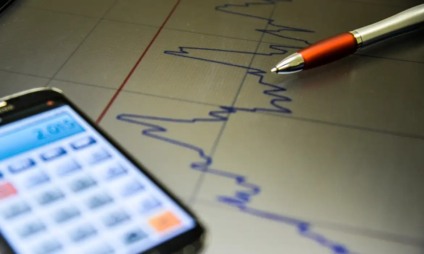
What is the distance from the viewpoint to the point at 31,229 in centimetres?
26

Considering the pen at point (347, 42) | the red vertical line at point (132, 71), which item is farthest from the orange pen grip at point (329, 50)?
the red vertical line at point (132, 71)

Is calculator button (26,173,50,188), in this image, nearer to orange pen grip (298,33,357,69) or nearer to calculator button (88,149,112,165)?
calculator button (88,149,112,165)

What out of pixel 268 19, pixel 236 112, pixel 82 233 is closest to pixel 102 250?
pixel 82 233

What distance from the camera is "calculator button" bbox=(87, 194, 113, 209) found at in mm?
275

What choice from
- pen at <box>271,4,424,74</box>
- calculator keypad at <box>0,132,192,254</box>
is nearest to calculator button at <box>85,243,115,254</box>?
calculator keypad at <box>0,132,192,254</box>

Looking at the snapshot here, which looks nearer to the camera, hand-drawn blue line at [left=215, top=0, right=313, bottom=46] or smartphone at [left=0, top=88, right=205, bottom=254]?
smartphone at [left=0, top=88, right=205, bottom=254]

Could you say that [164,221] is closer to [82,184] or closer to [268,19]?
[82,184]

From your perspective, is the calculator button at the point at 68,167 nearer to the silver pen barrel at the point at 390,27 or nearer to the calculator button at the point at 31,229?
the calculator button at the point at 31,229

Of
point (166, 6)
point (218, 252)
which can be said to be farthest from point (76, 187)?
point (166, 6)

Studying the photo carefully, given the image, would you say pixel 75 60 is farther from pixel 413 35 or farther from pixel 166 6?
pixel 413 35

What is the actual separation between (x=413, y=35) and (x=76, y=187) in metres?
0.26

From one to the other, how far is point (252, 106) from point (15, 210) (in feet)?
0.47

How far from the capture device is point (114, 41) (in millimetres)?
395

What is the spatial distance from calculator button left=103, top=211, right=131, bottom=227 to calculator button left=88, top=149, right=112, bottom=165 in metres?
0.04
